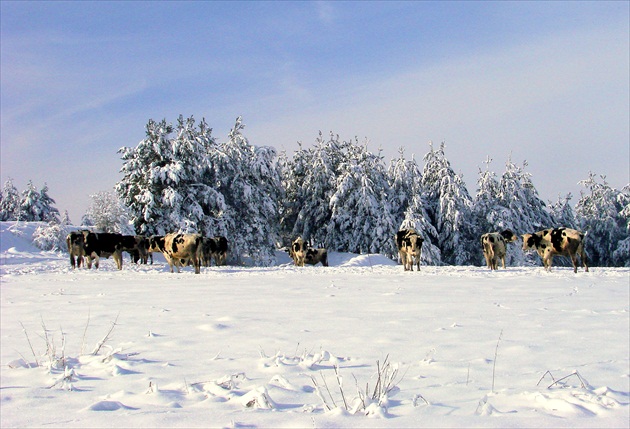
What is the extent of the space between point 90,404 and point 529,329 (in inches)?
221

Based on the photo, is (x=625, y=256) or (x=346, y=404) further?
(x=625, y=256)

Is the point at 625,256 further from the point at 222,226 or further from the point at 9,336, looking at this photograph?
the point at 9,336

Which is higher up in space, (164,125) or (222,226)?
(164,125)

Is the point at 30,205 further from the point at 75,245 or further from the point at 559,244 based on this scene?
the point at 559,244

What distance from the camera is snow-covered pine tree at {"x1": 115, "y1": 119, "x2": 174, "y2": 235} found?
40844 mm

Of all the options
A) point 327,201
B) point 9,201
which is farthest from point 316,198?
point 9,201

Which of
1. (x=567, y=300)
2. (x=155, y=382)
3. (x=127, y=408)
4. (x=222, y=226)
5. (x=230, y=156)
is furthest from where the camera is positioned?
(x=230, y=156)

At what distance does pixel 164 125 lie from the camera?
44.2m

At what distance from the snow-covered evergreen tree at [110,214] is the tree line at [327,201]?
0.16 metres

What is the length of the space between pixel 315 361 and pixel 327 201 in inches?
1934

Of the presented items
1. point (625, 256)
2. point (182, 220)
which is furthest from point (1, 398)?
point (625, 256)

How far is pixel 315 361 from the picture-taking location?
5496mm

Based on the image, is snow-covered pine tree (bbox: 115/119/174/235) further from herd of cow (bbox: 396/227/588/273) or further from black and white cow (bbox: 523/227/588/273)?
black and white cow (bbox: 523/227/588/273)

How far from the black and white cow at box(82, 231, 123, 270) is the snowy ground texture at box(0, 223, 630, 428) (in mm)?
13262
